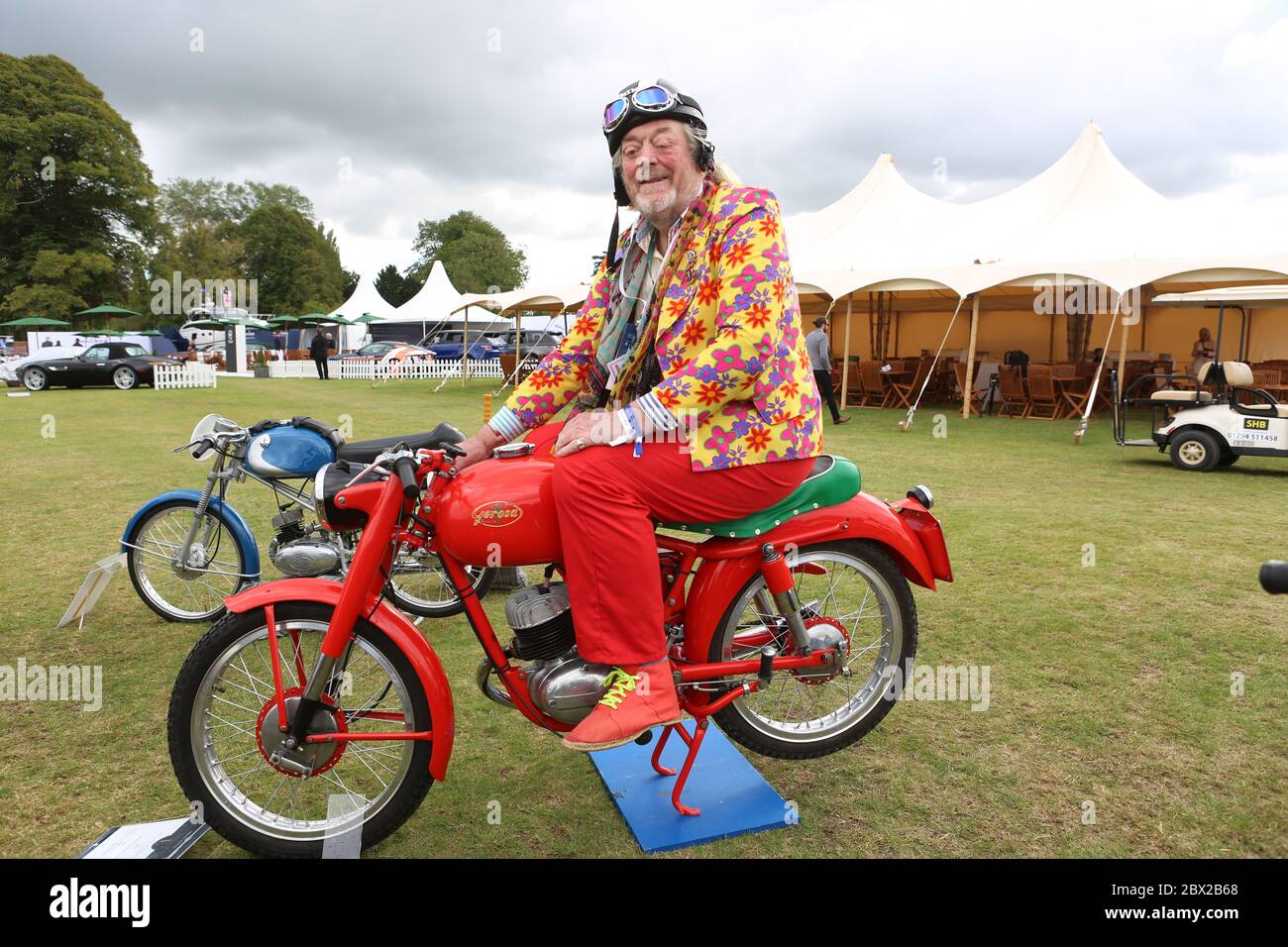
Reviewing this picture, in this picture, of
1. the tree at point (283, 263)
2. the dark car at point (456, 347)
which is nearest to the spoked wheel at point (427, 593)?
the dark car at point (456, 347)

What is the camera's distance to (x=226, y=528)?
14.3 feet

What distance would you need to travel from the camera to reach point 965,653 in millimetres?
3926

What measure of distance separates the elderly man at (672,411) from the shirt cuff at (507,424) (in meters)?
0.18

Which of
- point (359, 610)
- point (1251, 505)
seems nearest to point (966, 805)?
point (359, 610)

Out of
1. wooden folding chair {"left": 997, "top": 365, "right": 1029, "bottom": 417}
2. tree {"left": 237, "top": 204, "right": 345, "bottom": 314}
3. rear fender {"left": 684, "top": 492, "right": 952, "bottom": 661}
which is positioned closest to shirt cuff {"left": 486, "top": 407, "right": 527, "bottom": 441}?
rear fender {"left": 684, "top": 492, "right": 952, "bottom": 661}

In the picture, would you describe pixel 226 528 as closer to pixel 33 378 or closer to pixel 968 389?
pixel 968 389

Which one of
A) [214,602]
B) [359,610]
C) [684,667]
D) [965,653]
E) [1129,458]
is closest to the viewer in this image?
[359,610]

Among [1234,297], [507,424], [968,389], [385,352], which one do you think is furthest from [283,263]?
[507,424]

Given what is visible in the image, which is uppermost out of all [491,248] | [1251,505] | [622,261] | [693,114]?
[491,248]

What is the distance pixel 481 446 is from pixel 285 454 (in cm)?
188

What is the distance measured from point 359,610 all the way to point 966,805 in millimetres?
1979

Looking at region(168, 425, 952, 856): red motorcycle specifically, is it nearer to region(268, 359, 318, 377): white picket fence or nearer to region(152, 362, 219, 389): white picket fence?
region(152, 362, 219, 389): white picket fence
